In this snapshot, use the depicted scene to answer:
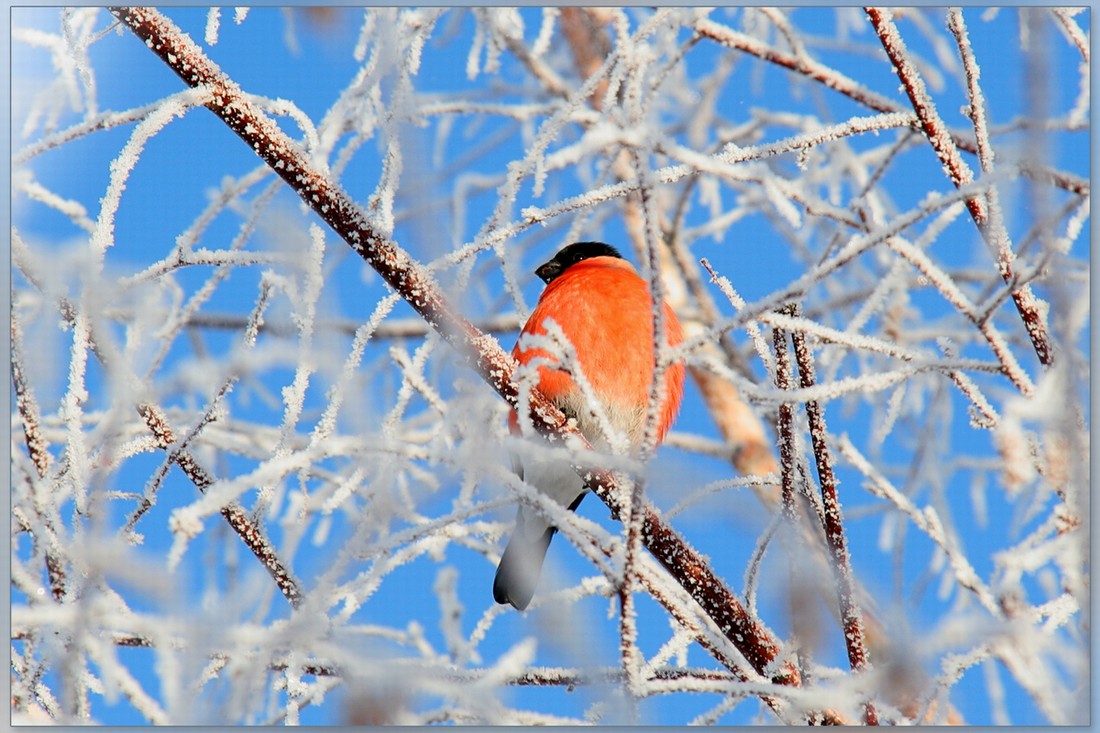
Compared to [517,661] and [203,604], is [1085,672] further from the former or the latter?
[203,604]

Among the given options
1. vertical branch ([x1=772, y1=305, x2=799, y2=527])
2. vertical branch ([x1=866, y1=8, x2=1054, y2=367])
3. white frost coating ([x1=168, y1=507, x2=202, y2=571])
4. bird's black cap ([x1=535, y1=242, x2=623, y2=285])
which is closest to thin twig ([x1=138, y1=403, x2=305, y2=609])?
white frost coating ([x1=168, y1=507, x2=202, y2=571])

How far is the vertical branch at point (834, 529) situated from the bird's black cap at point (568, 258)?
1.11m

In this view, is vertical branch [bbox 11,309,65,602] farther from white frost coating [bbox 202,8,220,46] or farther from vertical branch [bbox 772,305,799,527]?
vertical branch [bbox 772,305,799,527]

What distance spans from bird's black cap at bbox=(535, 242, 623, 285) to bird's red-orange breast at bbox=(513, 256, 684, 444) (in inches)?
13.8

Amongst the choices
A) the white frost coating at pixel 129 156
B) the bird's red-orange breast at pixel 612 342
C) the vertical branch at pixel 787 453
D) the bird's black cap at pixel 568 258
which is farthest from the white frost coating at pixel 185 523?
the bird's black cap at pixel 568 258

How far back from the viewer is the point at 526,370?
3.01 ft

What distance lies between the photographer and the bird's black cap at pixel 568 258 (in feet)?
7.32

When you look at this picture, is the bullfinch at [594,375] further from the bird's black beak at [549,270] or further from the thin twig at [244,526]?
the thin twig at [244,526]

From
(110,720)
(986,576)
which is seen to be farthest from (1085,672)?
(110,720)

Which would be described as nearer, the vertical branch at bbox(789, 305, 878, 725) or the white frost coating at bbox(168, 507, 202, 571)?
the white frost coating at bbox(168, 507, 202, 571)

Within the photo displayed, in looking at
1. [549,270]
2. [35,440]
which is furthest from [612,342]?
[35,440]

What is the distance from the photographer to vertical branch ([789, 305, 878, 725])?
3.64ft

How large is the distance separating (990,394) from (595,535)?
0.54 m

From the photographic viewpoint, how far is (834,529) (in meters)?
1.15
